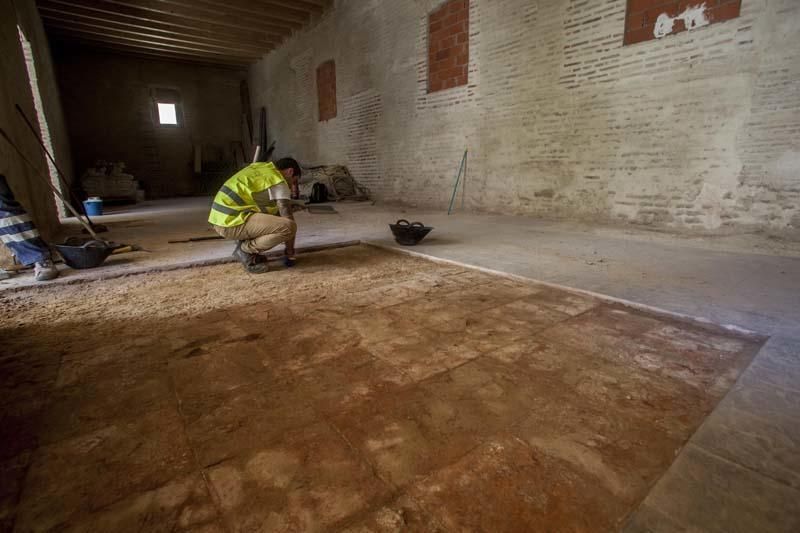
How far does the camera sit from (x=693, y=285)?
9.53 feet

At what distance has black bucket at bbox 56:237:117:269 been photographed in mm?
3487

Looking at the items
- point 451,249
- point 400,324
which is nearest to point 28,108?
point 451,249

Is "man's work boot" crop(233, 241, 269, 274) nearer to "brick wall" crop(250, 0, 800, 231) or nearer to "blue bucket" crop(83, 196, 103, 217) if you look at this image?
"brick wall" crop(250, 0, 800, 231)

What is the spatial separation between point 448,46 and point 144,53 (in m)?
11.0

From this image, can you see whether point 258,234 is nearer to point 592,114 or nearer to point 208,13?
point 592,114

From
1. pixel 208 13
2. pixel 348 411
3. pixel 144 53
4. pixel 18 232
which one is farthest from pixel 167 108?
pixel 348 411

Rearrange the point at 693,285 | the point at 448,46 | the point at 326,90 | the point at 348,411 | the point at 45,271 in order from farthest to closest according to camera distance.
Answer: the point at 326,90 < the point at 448,46 < the point at 45,271 < the point at 693,285 < the point at 348,411

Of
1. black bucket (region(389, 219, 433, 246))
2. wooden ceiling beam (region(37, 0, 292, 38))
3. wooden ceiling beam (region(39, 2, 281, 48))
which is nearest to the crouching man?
black bucket (region(389, 219, 433, 246))

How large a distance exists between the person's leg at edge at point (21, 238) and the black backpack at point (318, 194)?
6127 mm

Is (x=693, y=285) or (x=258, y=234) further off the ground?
(x=258, y=234)

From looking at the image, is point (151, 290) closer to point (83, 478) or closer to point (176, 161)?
point (83, 478)

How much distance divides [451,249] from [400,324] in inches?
80.2

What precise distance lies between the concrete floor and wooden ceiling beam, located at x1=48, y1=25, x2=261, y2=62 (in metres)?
7.61

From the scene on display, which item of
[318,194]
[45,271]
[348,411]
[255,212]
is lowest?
[348,411]
